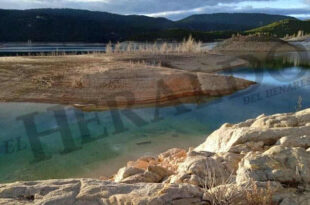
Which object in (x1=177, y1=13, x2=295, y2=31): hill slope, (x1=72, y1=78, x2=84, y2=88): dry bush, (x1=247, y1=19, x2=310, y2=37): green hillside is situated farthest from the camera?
(x1=177, y1=13, x2=295, y2=31): hill slope

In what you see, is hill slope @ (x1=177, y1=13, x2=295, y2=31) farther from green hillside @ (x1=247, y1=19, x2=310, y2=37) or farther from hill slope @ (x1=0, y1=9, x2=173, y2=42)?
hill slope @ (x1=0, y1=9, x2=173, y2=42)

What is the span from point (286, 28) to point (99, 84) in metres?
69.2

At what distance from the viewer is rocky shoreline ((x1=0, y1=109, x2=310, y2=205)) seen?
3.96 metres

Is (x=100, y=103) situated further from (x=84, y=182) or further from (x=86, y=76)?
(x=84, y=182)

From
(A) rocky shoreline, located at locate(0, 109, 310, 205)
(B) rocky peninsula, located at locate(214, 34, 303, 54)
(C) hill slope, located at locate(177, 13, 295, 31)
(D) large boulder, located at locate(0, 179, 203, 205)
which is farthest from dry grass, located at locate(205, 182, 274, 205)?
(C) hill slope, located at locate(177, 13, 295, 31)

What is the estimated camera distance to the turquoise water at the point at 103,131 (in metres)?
8.84

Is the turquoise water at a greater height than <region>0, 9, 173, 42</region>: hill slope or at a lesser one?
lesser

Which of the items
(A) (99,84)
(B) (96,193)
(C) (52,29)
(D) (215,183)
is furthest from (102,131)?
(C) (52,29)

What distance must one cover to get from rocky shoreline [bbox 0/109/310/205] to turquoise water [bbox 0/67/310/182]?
3.58 m

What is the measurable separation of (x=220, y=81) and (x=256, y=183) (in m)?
14.6

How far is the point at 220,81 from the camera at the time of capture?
61.1 ft

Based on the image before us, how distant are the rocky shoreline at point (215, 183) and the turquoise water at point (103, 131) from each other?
3.58m

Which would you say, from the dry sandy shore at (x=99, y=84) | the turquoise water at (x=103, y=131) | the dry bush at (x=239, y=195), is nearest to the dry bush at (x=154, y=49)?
the dry sandy shore at (x=99, y=84)

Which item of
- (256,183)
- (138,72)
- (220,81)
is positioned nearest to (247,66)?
(220,81)
